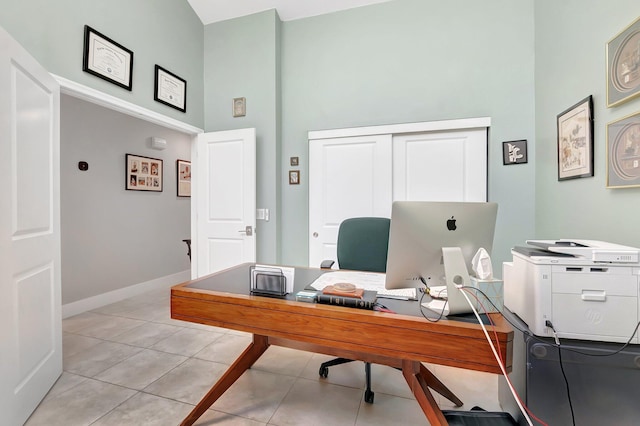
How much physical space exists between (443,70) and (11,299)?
387 centimetres

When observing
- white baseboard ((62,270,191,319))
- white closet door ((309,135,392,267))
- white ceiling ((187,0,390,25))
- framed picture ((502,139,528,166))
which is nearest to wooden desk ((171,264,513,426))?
white closet door ((309,135,392,267))

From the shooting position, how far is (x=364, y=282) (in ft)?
A: 5.20

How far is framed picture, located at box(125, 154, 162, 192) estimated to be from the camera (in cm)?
384

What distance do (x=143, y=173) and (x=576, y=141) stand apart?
487cm

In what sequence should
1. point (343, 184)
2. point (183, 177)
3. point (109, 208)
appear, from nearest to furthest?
point (343, 184)
point (109, 208)
point (183, 177)

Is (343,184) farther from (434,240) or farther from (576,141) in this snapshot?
(434,240)

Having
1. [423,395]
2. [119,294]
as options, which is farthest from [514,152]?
[119,294]

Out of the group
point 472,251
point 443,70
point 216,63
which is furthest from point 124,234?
point 443,70

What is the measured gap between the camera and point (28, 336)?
1.68 metres

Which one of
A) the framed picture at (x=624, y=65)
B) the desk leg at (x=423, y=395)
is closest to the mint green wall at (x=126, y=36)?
the desk leg at (x=423, y=395)

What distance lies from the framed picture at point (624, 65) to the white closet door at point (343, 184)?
172 centimetres

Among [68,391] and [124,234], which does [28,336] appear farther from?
[124,234]

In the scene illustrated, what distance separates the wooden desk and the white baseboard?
8.75ft

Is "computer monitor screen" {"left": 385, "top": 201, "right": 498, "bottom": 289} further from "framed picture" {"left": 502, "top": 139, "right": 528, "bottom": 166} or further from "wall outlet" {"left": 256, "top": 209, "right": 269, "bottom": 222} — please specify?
"wall outlet" {"left": 256, "top": 209, "right": 269, "bottom": 222}
